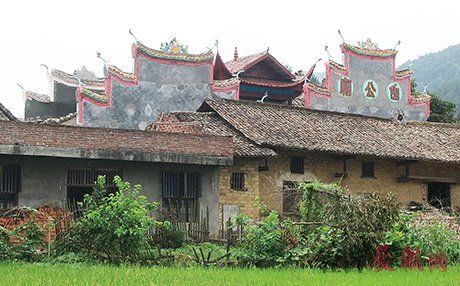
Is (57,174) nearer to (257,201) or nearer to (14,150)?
(14,150)

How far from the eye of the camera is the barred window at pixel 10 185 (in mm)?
16969

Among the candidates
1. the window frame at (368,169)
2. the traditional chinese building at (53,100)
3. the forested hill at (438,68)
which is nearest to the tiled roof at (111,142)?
the window frame at (368,169)

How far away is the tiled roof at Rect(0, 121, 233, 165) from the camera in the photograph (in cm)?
1683

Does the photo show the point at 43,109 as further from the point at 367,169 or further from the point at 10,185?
the point at 10,185

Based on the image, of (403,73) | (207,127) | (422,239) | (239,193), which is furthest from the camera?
(403,73)

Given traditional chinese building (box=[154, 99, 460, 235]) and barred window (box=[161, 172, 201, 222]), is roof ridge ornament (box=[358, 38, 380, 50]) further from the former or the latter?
barred window (box=[161, 172, 201, 222])

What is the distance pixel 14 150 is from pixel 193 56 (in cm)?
1067

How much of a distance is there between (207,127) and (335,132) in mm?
4411

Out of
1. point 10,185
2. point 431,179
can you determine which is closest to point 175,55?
point 431,179

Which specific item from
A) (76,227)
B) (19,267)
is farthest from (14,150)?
(19,267)

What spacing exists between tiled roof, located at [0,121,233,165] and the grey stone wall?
10592 mm

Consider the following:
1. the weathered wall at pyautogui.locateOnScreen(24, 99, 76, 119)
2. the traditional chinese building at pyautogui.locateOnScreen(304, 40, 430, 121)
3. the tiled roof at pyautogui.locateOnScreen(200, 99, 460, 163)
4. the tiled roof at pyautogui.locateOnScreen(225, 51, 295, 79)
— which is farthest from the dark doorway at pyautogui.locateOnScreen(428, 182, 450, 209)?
the weathered wall at pyautogui.locateOnScreen(24, 99, 76, 119)

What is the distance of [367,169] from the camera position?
2373 centimetres

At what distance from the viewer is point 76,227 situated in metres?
13.4
